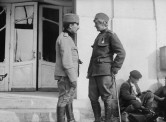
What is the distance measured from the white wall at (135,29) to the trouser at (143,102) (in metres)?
0.74

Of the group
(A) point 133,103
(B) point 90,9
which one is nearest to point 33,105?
(A) point 133,103

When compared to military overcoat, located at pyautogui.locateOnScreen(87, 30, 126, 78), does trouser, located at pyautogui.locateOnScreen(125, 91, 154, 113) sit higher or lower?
lower

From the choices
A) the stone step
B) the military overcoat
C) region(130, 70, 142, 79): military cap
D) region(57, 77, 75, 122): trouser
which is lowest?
the stone step

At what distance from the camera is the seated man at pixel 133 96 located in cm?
617

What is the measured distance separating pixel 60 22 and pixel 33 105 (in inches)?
132

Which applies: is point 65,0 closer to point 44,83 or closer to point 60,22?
point 60,22

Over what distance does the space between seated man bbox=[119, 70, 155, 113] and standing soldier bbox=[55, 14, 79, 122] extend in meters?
1.84

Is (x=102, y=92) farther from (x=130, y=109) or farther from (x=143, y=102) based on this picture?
(x=143, y=102)

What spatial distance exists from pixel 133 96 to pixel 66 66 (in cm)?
225

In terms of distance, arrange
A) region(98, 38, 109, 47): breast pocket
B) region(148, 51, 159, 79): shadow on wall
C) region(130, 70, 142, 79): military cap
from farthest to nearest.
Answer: region(148, 51, 159, 79): shadow on wall → region(130, 70, 142, 79): military cap → region(98, 38, 109, 47): breast pocket

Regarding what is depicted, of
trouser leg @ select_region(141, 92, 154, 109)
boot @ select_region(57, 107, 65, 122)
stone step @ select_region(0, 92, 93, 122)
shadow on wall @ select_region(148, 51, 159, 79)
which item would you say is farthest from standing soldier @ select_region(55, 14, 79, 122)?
shadow on wall @ select_region(148, 51, 159, 79)

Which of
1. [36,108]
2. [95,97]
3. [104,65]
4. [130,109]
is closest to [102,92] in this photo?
[95,97]

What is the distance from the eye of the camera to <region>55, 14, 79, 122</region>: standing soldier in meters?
4.66

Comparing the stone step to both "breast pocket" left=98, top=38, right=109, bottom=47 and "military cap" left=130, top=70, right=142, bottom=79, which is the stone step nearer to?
"military cap" left=130, top=70, right=142, bottom=79
